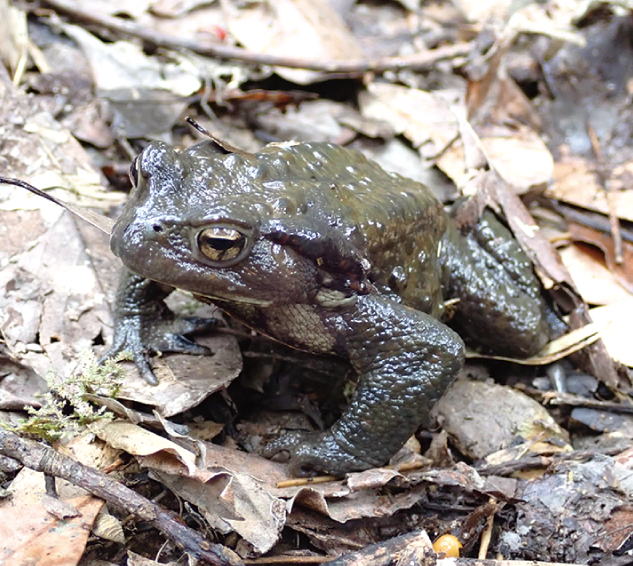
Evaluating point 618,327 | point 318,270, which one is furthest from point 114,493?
point 618,327

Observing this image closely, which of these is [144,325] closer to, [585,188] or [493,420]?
[493,420]

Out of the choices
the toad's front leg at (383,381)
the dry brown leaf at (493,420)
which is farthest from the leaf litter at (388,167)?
the toad's front leg at (383,381)

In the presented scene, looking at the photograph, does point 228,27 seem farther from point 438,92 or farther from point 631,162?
point 631,162

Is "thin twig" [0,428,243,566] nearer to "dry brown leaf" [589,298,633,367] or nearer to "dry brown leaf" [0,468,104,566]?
"dry brown leaf" [0,468,104,566]

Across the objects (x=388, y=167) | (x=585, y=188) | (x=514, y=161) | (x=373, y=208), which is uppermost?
(x=373, y=208)

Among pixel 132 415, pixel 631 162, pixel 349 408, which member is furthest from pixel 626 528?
pixel 631 162

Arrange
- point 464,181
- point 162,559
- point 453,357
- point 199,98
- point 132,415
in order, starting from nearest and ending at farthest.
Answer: point 162,559 < point 132,415 < point 453,357 < point 464,181 < point 199,98
